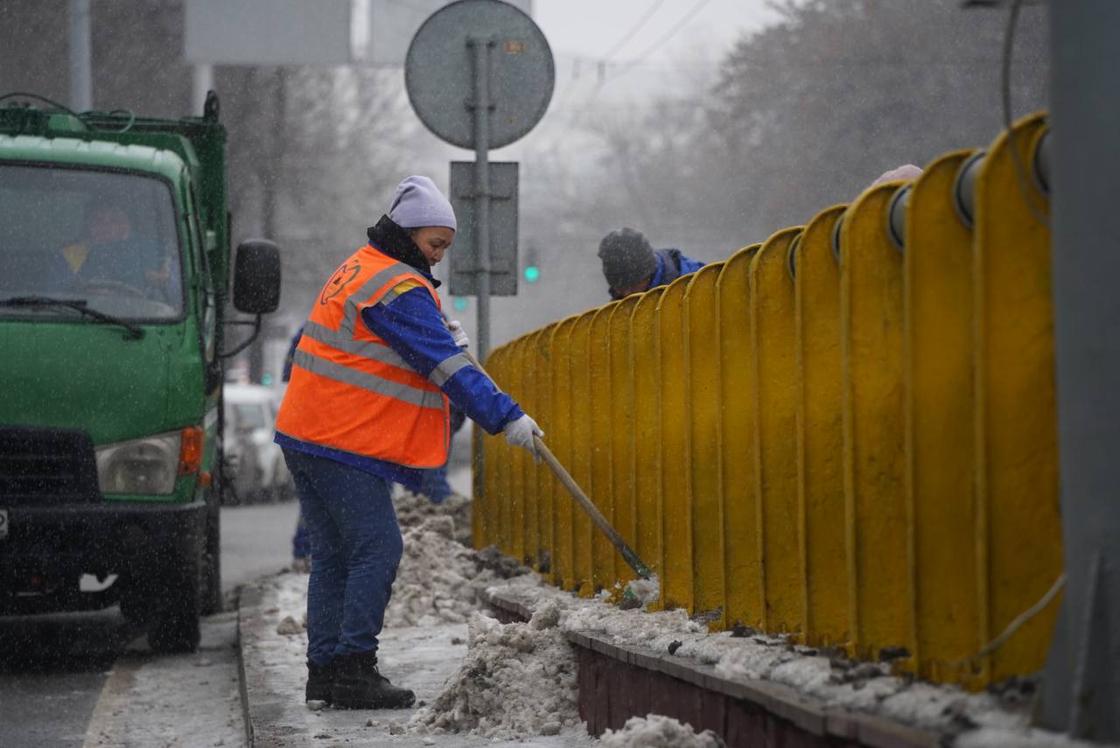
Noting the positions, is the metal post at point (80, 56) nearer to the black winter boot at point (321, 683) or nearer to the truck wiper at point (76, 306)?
the truck wiper at point (76, 306)

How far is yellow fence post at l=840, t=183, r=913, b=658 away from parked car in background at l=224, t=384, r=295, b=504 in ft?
70.3

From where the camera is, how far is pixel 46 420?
8352 mm

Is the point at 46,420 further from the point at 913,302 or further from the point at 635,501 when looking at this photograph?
the point at 913,302

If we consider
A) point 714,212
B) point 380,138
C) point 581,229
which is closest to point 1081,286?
point 380,138

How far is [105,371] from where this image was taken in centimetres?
846

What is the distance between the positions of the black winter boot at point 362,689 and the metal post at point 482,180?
335cm

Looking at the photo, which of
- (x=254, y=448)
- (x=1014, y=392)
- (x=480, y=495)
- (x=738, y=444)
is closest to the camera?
(x=1014, y=392)

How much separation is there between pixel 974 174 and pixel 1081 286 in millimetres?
604

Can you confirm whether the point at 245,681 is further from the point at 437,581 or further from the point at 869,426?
the point at 869,426

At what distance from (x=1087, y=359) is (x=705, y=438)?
2.37 metres

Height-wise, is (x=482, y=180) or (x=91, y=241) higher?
(x=482, y=180)

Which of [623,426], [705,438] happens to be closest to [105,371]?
[623,426]

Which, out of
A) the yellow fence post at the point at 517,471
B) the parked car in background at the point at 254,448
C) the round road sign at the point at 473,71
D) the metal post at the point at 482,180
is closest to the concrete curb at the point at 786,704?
the yellow fence post at the point at 517,471

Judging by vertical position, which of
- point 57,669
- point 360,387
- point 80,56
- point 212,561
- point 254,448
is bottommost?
point 57,669
